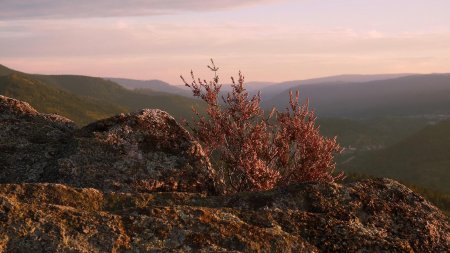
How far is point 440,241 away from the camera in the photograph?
7.86 metres

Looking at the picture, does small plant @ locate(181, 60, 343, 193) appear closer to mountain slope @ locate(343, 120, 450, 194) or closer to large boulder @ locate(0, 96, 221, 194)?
large boulder @ locate(0, 96, 221, 194)

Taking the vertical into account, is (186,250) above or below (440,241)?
above

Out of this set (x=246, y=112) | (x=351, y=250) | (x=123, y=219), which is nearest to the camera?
(x=123, y=219)

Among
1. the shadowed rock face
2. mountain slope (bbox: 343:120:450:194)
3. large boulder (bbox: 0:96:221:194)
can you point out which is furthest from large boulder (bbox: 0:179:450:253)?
mountain slope (bbox: 343:120:450:194)

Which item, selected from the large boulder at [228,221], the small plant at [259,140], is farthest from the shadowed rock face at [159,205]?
the small plant at [259,140]

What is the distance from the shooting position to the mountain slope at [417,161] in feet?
404

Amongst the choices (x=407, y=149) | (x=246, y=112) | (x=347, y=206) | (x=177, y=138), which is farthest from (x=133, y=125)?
(x=407, y=149)

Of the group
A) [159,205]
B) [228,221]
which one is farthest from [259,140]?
[228,221]

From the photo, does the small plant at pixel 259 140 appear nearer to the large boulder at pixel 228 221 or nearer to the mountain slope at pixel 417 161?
the large boulder at pixel 228 221

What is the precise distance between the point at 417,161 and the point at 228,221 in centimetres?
15067

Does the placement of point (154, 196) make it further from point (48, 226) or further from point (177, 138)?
point (177, 138)

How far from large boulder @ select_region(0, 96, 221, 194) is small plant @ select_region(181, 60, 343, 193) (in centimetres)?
217

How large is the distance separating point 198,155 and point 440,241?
7.04 m

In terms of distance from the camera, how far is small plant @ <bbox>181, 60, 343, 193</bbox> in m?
15.2
